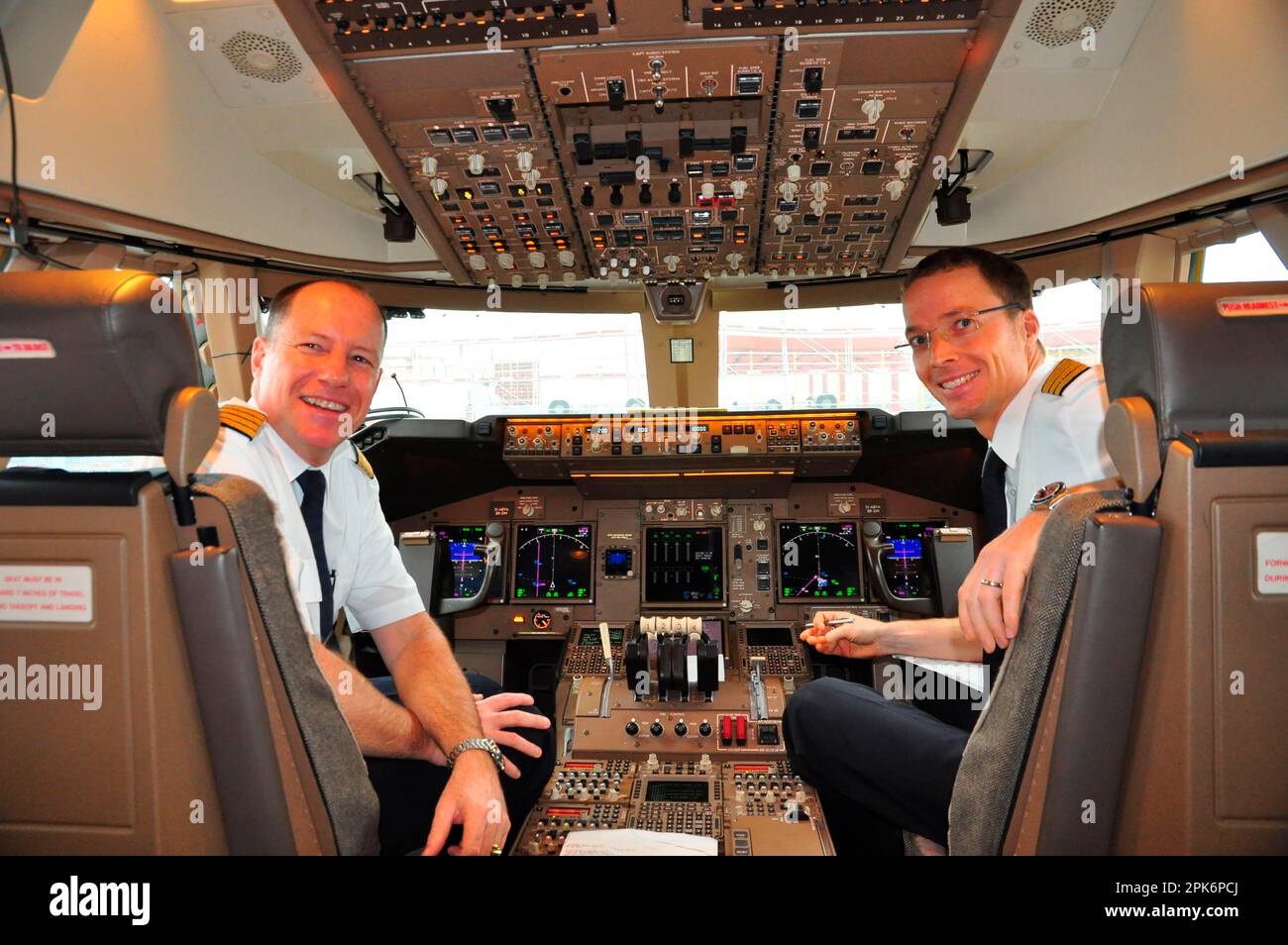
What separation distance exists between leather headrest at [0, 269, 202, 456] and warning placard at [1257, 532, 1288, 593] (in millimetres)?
1239

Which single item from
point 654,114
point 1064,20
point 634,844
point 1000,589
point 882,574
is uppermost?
point 1064,20

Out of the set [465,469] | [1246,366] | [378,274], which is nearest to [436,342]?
[378,274]

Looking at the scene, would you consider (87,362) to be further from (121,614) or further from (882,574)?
(882,574)

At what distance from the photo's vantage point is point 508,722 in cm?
151

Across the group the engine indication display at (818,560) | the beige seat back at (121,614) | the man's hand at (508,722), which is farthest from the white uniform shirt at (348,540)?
the engine indication display at (818,560)

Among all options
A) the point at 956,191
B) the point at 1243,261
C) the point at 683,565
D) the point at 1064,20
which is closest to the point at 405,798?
the point at 683,565

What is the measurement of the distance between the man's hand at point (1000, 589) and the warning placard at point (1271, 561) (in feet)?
0.73

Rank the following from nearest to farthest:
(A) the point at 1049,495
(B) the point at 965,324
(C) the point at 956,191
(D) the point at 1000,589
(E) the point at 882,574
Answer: (D) the point at 1000,589, (A) the point at 1049,495, (B) the point at 965,324, (C) the point at 956,191, (E) the point at 882,574

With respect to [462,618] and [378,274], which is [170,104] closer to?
[378,274]

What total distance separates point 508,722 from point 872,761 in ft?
2.38

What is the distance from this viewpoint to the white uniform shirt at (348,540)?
1493mm

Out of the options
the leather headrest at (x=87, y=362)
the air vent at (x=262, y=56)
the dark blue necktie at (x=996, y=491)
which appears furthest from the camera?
the air vent at (x=262, y=56)

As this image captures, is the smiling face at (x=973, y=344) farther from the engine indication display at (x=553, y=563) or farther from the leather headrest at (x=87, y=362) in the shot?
the engine indication display at (x=553, y=563)

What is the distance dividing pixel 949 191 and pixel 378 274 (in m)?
2.43
